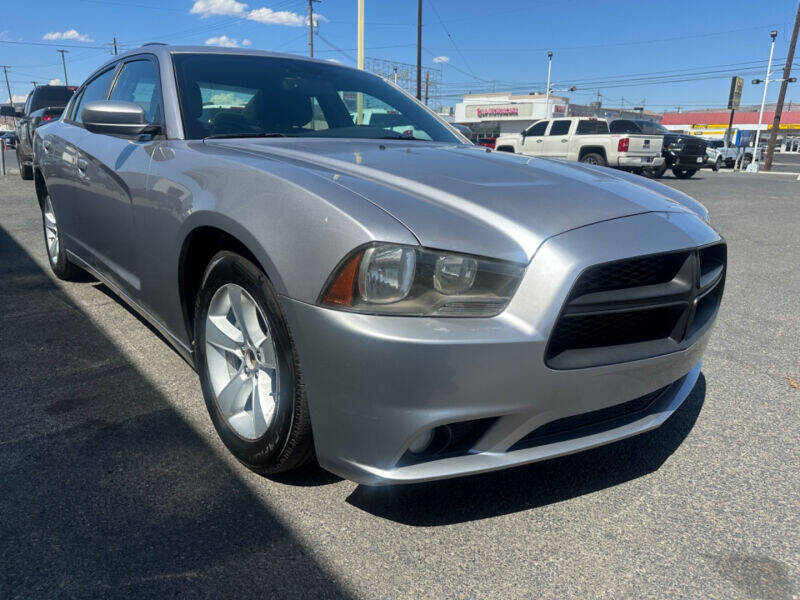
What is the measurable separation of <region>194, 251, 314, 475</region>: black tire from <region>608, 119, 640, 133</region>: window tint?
1757cm

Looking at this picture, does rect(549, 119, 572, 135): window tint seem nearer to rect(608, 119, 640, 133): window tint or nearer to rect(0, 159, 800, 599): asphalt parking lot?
rect(608, 119, 640, 133): window tint

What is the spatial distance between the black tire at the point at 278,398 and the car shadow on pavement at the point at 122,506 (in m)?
0.13

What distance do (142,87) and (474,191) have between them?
6.99 ft

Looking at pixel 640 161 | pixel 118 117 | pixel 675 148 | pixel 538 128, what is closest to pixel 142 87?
pixel 118 117

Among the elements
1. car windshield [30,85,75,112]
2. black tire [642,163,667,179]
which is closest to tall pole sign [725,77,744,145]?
black tire [642,163,667,179]

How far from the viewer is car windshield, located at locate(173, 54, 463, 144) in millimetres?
2828

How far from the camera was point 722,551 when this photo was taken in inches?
74.0

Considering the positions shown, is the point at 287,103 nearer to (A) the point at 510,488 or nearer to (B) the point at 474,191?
(B) the point at 474,191

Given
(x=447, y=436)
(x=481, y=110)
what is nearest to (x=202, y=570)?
(x=447, y=436)

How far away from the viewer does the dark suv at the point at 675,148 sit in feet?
58.9

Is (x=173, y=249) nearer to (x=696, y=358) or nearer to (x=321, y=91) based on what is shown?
(x=321, y=91)

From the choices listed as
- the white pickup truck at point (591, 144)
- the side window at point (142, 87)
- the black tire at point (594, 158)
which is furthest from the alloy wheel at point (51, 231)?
the black tire at point (594, 158)

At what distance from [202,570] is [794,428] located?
2454 mm

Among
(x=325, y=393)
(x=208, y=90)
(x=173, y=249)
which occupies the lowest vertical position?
(x=325, y=393)
